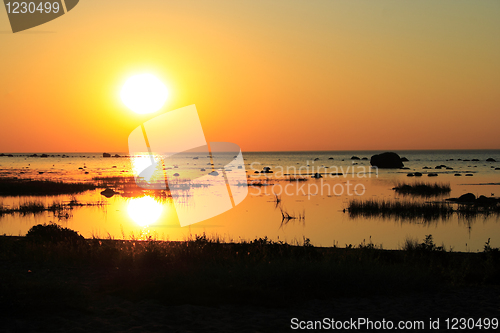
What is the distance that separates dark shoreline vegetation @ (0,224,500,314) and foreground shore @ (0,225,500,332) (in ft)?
0.09

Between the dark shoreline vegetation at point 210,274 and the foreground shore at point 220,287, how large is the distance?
3cm

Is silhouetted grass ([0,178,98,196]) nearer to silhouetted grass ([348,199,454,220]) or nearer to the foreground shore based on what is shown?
silhouetted grass ([348,199,454,220])

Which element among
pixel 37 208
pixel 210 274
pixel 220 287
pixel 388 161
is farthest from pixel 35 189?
pixel 388 161

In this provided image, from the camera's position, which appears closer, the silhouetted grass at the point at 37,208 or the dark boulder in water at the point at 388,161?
the silhouetted grass at the point at 37,208

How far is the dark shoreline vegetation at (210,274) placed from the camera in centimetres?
963

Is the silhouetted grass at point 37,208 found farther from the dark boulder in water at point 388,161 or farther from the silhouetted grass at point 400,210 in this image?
the dark boulder in water at point 388,161

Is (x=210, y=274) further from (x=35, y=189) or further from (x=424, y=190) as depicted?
(x=35, y=189)

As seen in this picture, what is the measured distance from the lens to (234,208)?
3381cm

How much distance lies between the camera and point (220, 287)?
10.3 m

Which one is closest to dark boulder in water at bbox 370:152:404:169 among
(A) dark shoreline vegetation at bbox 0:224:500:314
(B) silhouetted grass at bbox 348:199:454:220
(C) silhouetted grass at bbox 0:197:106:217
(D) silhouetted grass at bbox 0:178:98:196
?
(B) silhouetted grass at bbox 348:199:454:220

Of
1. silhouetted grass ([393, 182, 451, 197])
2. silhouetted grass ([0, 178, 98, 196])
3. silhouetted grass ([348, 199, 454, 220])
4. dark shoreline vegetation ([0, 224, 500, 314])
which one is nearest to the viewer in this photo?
dark shoreline vegetation ([0, 224, 500, 314])

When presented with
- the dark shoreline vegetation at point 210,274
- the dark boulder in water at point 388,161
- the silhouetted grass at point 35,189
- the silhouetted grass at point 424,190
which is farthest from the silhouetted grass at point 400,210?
the dark boulder in water at point 388,161

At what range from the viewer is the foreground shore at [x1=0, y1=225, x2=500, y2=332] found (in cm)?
846

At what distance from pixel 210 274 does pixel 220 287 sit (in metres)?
0.88
